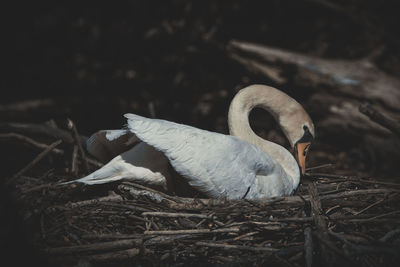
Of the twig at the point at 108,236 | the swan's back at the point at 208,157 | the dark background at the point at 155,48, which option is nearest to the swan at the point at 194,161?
the swan's back at the point at 208,157

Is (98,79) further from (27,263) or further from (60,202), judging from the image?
(27,263)

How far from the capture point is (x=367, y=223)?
9.29ft

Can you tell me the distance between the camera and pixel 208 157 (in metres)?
2.84

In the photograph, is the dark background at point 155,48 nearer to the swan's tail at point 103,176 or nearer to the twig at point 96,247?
the swan's tail at point 103,176

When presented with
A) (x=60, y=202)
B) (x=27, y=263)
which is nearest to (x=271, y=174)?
(x=60, y=202)

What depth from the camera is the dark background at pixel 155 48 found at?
624cm

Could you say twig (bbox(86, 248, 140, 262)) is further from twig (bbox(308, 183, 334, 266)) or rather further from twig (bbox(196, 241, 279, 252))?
twig (bbox(308, 183, 334, 266))

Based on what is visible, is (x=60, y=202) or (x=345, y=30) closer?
(x=60, y=202)

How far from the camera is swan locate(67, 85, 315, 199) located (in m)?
2.77

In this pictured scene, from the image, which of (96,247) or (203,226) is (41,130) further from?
(203,226)

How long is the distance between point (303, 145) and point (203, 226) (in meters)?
1.37

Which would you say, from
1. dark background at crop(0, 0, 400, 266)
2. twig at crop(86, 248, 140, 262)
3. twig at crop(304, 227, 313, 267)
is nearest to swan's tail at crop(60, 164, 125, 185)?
twig at crop(86, 248, 140, 262)

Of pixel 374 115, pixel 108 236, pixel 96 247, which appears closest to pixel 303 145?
pixel 374 115

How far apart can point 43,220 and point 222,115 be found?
166 inches
